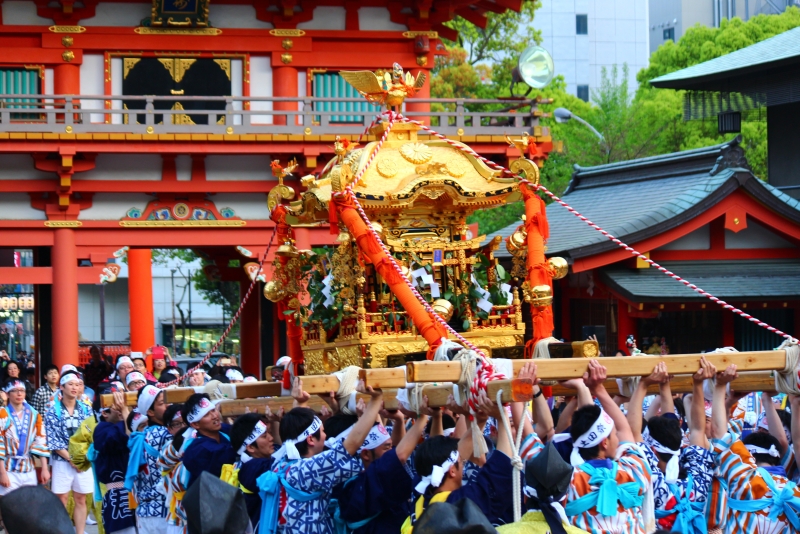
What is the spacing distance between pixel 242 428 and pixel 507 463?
2180 millimetres

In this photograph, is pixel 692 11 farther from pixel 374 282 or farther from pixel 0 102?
pixel 374 282

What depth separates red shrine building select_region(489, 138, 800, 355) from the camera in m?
14.9

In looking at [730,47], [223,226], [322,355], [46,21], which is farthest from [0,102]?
[730,47]

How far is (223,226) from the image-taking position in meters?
16.3

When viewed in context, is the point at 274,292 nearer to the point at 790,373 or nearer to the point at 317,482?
the point at 317,482

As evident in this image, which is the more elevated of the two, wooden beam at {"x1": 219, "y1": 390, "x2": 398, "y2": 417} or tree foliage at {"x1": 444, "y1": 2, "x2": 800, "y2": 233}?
tree foliage at {"x1": 444, "y1": 2, "x2": 800, "y2": 233}

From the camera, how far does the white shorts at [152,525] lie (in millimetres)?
8781

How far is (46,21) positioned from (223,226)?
13.1ft

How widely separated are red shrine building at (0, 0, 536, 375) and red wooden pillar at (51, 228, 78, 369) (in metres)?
0.02

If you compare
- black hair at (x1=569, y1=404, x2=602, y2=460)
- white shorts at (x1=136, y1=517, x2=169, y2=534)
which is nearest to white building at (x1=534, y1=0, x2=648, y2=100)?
white shorts at (x1=136, y1=517, x2=169, y2=534)

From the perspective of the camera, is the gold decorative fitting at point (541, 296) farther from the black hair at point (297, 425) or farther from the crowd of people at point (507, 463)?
the black hair at point (297, 425)

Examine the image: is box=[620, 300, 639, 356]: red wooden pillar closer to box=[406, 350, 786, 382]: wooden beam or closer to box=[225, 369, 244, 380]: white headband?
box=[225, 369, 244, 380]: white headband

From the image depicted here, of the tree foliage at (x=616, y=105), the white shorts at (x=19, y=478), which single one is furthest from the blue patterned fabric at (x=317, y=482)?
the tree foliage at (x=616, y=105)

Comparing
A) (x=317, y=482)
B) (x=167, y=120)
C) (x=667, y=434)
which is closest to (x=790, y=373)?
(x=667, y=434)
